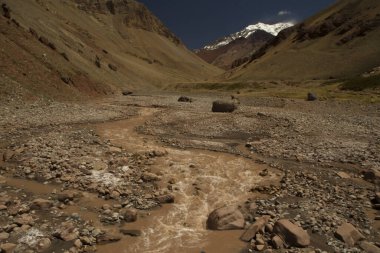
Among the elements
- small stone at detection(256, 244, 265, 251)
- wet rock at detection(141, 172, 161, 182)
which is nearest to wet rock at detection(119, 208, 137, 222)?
wet rock at detection(141, 172, 161, 182)

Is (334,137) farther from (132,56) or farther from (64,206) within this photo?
(132,56)

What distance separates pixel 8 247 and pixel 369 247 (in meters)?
13.9

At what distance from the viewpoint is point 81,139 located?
26312 millimetres

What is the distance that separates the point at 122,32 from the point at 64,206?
607 ft

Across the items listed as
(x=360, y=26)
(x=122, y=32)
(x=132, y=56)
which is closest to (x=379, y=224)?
(x=360, y=26)

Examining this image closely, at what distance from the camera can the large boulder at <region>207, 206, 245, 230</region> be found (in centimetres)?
1541

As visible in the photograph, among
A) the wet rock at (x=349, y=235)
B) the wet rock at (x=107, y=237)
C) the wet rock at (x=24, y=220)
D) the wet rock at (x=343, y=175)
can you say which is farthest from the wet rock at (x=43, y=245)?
the wet rock at (x=343, y=175)

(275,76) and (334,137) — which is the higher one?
(275,76)

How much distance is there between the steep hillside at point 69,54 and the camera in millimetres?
45875

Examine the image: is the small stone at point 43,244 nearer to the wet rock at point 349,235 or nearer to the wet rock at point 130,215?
the wet rock at point 130,215

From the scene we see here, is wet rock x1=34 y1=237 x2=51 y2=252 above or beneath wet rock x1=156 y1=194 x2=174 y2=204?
beneath

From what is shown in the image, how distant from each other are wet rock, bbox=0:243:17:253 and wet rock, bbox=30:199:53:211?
291 cm

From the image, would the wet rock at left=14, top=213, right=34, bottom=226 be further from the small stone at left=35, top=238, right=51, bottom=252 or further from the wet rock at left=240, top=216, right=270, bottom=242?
the wet rock at left=240, top=216, right=270, bottom=242

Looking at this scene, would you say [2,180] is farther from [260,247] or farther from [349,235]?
[349,235]
